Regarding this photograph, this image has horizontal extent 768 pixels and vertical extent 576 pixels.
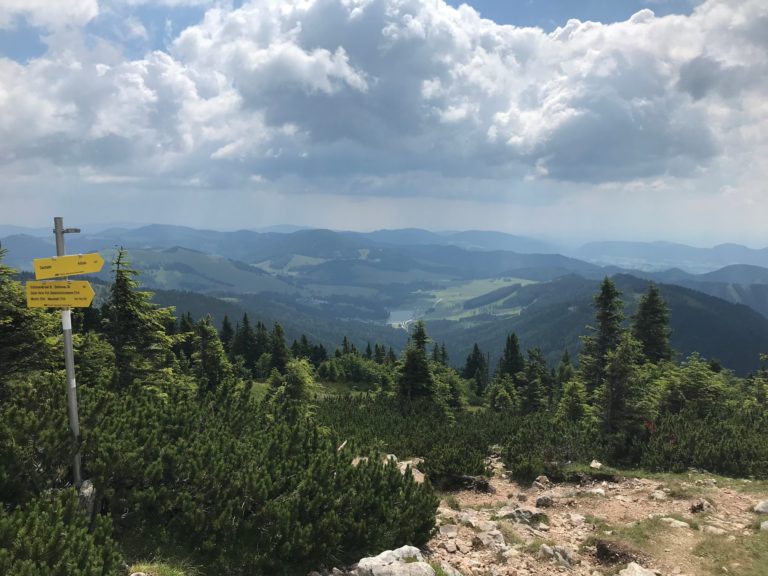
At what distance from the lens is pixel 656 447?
60.7 ft

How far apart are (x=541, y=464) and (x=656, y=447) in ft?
17.1

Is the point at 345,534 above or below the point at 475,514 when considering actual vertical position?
above

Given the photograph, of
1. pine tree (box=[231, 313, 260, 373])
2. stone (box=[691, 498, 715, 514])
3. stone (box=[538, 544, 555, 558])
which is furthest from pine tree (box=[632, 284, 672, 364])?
pine tree (box=[231, 313, 260, 373])

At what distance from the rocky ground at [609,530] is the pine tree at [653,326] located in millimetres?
36630

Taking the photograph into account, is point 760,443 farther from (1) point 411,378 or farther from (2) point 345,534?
(1) point 411,378

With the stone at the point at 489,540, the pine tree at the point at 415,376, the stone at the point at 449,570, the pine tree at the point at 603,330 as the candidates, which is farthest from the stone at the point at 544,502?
the pine tree at the point at 603,330

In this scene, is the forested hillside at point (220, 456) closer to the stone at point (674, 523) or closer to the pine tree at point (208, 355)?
the stone at point (674, 523)

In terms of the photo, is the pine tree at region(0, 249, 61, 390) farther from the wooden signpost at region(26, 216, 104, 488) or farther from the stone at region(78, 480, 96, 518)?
the stone at region(78, 480, 96, 518)

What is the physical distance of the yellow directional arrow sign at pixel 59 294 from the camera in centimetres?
784

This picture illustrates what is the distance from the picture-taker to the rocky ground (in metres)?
9.84

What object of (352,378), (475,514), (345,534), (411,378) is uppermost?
(345,534)

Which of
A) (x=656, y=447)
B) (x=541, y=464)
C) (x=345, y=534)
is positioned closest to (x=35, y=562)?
(x=345, y=534)

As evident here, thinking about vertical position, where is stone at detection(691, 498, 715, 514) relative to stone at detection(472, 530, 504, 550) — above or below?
below

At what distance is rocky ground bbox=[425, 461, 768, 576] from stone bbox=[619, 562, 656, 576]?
0.04m
